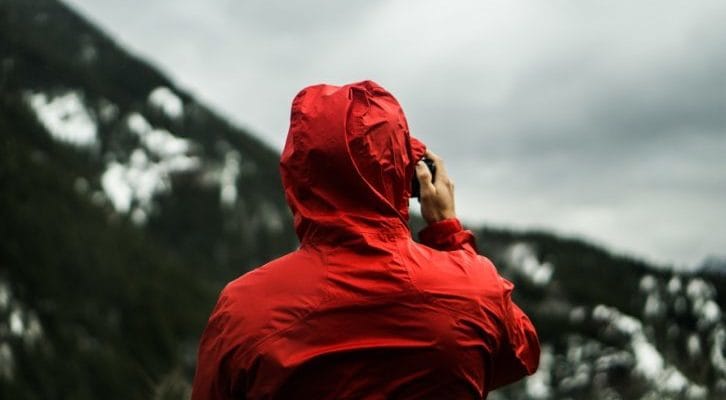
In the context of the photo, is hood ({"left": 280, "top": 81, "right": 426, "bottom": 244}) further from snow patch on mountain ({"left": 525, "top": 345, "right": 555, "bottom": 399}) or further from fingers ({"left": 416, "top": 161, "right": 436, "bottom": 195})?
snow patch on mountain ({"left": 525, "top": 345, "right": 555, "bottom": 399})

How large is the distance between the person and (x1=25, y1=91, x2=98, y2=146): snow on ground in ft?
349

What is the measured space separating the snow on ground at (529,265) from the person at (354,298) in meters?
114

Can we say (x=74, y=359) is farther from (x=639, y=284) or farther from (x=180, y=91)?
(x=180, y=91)

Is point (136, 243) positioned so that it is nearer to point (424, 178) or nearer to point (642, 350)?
point (642, 350)

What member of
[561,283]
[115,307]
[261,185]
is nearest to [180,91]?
[261,185]

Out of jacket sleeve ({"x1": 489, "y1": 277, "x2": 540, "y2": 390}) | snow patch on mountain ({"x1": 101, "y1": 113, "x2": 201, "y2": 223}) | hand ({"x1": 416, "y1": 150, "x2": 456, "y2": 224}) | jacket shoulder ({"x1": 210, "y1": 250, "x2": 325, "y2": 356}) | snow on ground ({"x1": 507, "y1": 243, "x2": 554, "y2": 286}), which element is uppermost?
hand ({"x1": 416, "y1": 150, "x2": 456, "y2": 224})

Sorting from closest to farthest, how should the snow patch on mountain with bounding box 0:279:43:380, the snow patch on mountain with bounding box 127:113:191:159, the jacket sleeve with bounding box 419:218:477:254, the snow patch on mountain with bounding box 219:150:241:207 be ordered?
the jacket sleeve with bounding box 419:218:477:254, the snow patch on mountain with bounding box 0:279:43:380, the snow patch on mountain with bounding box 219:150:241:207, the snow patch on mountain with bounding box 127:113:191:159

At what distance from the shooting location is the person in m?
2.74

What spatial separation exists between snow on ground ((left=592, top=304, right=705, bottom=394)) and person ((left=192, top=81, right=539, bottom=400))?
10.6 ft

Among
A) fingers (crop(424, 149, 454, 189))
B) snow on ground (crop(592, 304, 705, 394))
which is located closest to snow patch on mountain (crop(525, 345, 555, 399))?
snow on ground (crop(592, 304, 705, 394))

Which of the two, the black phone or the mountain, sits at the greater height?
the black phone

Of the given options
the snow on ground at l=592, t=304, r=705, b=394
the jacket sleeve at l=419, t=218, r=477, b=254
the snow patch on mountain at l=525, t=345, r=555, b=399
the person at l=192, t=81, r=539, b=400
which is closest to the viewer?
the person at l=192, t=81, r=539, b=400

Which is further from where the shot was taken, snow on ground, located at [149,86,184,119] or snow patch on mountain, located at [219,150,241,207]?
snow on ground, located at [149,86,184,119]

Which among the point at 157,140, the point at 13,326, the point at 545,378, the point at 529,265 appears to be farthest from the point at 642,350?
the point at 157,140
